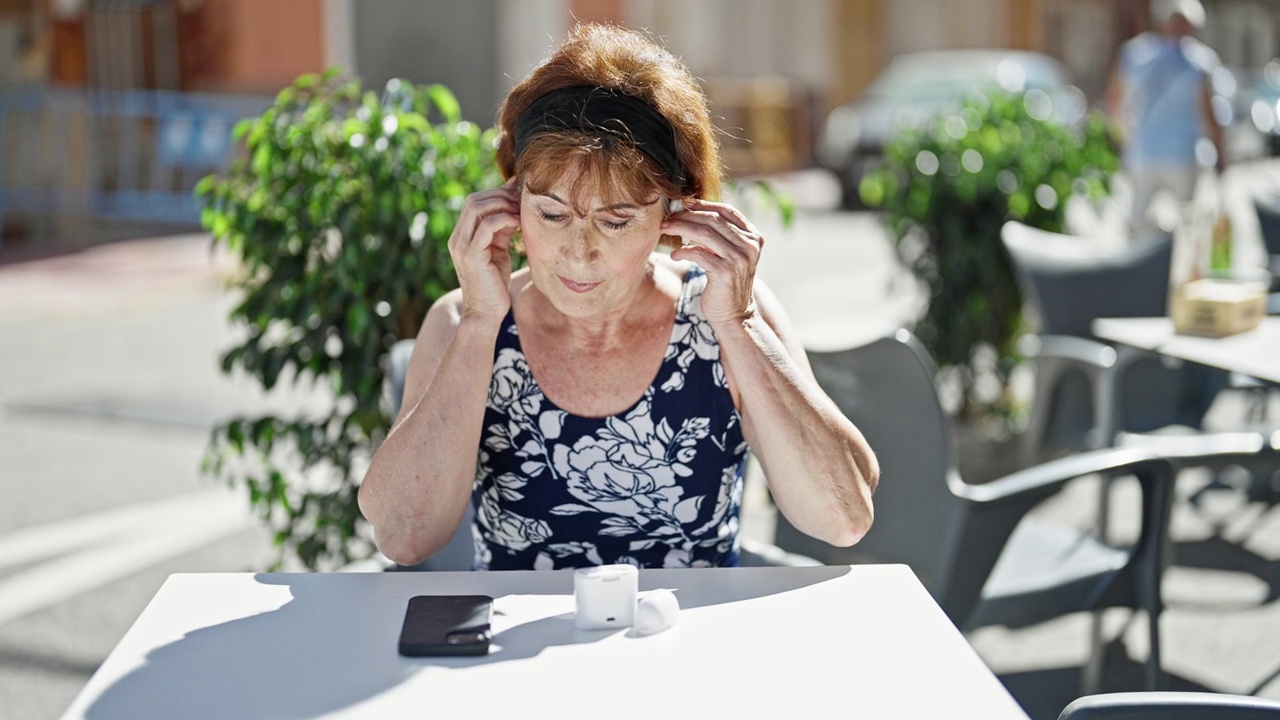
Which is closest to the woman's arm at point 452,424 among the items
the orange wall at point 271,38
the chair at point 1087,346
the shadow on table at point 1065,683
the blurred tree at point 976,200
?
the shadow on table at point 1065,683

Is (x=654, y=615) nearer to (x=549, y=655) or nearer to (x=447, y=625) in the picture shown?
(x=549, y=655)

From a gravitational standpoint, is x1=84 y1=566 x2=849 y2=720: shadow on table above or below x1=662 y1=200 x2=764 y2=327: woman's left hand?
below

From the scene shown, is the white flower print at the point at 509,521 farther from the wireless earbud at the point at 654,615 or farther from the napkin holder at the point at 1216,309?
the napkin holder at the point at 1216,309

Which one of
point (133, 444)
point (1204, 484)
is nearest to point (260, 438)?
point (133, 444)

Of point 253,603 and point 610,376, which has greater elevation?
point 610,376

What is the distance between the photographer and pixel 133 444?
5930mm

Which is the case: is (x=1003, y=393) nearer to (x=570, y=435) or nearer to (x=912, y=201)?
(x=912, y=201)

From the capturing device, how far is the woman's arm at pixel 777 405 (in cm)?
213

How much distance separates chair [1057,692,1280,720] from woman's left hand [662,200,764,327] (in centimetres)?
81

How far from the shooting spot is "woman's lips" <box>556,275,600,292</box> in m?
2.14

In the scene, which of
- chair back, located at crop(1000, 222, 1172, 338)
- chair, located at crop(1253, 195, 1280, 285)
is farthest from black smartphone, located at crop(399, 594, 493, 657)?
chair, located at crop(1253, 195, 1280, 285)

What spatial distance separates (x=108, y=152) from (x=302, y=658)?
507 inches

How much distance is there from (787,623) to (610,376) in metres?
0.68

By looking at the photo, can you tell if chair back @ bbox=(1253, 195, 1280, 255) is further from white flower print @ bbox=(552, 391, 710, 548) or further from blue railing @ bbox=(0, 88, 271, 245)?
blue railing @ bbox=(0, 88, 271, 245)
